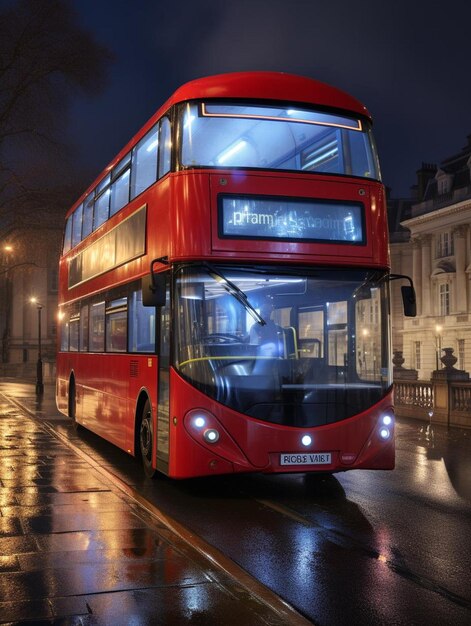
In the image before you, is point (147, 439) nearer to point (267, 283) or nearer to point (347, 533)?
point (267, 283)

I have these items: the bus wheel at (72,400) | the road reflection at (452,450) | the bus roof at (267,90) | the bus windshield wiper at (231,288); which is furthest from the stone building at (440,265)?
the bus windshield wiper at (231,288)

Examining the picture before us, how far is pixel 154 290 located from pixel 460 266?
5858cm

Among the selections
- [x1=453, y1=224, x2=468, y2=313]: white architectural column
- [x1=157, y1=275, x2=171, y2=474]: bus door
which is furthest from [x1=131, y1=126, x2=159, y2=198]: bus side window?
[x1=453, y1=224, x2=468, y2=313]: white architectural column

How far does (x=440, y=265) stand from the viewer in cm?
6731

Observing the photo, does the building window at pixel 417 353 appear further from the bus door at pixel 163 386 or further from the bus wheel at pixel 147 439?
the bus door at pixel 163 386

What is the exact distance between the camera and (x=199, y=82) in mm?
9719

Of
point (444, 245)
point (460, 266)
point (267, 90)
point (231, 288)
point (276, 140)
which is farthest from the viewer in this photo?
point (444, 245)

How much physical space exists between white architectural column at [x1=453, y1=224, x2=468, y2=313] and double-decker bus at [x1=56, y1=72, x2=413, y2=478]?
55926 mm

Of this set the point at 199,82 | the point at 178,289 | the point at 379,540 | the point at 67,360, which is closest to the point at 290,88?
the point at 199,82

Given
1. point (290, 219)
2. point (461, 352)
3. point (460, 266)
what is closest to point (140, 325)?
point (290, 219)

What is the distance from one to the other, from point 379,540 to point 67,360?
11.7 meters

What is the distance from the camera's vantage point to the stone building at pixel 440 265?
6350 centimetres

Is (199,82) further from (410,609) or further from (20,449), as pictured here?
(20,449)

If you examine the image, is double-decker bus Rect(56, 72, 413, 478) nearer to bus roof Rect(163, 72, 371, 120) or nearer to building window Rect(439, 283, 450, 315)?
bus roof Rect(163, 72, 371, 120)
